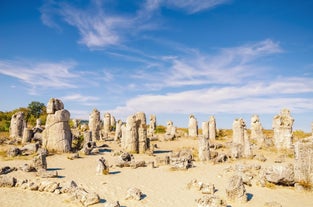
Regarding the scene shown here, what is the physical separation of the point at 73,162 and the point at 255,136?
70.2 feet

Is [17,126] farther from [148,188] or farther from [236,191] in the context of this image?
[236,191]

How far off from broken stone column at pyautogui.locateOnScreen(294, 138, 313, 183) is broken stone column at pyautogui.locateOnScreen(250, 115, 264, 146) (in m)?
16.7

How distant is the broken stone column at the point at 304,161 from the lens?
12.0 metres

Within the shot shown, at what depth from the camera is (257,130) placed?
30.0 m

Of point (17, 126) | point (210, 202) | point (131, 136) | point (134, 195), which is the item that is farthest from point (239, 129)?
point (17, 126)

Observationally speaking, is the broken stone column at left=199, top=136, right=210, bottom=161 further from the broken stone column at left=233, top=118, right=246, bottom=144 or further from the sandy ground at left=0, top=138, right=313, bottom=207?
the broken stone column at left=233, top=118, right=246, bottom=144

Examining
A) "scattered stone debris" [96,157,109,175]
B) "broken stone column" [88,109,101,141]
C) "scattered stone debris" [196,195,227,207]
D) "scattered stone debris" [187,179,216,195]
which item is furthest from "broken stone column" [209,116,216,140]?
"scattered stone debris" [196,195,227,207]

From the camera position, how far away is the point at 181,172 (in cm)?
1528

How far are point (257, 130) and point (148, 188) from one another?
21.4m

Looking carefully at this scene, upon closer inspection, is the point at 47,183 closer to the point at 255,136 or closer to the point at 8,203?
the point at 8,203

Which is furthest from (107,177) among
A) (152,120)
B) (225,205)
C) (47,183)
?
(152,120)

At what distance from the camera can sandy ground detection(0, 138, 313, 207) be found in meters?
9.87

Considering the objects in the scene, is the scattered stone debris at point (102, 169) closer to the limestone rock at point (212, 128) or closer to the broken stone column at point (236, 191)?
the broken stone column at point (236, 191)

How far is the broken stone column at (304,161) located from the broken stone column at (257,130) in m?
16.7
